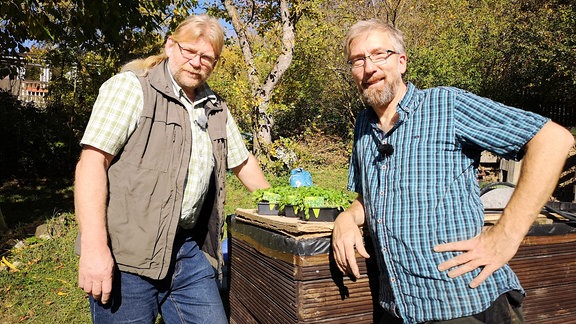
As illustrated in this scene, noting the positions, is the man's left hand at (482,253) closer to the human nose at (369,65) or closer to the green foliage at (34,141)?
the human nose at (369,65)

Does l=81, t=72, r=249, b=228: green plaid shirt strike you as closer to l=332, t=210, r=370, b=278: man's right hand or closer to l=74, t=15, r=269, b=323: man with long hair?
l=74, t=15, r=269, b=323: man with long hair

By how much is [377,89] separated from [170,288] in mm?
1361

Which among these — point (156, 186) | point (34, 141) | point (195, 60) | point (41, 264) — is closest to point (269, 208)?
point (156, 186)

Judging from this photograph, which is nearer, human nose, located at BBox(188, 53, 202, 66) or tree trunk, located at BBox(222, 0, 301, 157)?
human nose, located at BBox(188, 53, 202, 66)

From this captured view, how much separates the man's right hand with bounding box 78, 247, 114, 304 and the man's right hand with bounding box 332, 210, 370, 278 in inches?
37.3

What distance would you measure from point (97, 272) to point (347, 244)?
1028 millimetres

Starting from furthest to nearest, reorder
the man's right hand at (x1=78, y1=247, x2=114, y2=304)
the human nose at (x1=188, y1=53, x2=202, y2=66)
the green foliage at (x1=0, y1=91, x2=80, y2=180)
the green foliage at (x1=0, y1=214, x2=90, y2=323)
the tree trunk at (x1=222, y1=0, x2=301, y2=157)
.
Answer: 1. the green foliage at (x1=0, y1=91, x2=80, y2=180)
2. the tree trunk at (x1=222, y1=0, x2=301, y2=157)
3. the green foliage at (x1=0, y1=214, x2=90, y2=323)
4. the human nose at (x1=188, y1=53, x2=202, y2=66)
5. the man's right hand at (x1=78, y1=247, x2=114, y2=304)

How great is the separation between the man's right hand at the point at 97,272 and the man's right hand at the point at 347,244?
3.11 feet

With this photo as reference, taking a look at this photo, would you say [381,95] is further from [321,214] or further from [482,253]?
[482,253]

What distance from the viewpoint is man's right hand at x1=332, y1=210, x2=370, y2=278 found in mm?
1967

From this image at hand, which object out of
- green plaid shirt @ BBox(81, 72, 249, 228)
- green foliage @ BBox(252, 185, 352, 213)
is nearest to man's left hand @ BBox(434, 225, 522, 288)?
green foliage @ BBox(252, 185, 352, 213)

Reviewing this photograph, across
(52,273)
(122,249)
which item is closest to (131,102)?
(122,249)

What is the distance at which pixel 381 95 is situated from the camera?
202 cm

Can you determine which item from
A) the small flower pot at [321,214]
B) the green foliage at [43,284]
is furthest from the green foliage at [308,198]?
the green foliage at [43,284]
